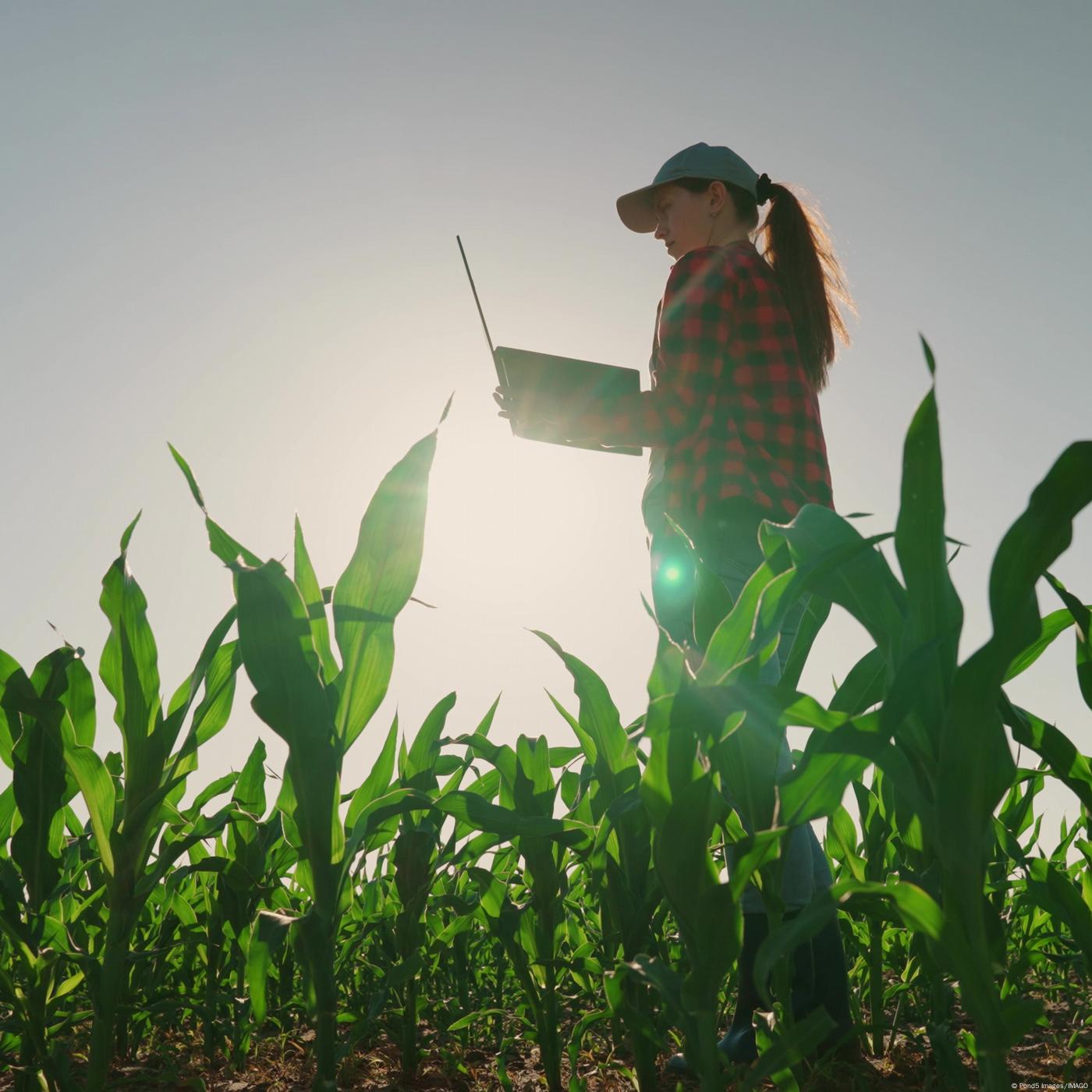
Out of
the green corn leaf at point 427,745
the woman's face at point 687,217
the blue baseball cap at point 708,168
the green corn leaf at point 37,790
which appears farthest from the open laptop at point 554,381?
the green corn leaf at point 37,790

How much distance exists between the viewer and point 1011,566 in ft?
2.34

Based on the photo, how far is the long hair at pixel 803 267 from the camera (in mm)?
2162

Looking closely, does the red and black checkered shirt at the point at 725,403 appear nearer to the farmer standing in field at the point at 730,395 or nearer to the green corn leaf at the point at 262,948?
the farmer standing in field at the point at 730,395

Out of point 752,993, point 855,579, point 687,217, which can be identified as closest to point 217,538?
point 855,579

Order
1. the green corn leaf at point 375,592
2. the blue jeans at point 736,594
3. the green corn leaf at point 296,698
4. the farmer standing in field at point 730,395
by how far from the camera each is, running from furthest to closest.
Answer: the farmer standing in field at point 730,395 → the blue jeans at point 736,594 → the green corn leaf at point 375,592 → the green corn leaf at point 296,698

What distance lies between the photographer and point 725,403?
6.23 feet

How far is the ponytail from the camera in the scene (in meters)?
2.16

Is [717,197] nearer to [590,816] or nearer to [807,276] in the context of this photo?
[807,276]

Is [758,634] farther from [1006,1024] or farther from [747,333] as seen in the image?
[747,333]

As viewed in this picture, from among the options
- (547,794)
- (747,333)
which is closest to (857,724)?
(547,794)

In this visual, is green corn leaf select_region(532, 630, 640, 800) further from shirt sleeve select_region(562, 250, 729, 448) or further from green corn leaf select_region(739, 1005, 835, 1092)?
shirt sleeve select_region(562, 250, 729, 448)

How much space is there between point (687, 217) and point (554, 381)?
1.85ft

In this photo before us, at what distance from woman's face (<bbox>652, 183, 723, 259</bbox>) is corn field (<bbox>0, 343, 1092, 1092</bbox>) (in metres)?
1.36

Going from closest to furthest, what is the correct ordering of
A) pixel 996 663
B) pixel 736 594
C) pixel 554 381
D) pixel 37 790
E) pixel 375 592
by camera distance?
pixel 996 663 → pixel 375 592 → pixel 37 790 → pixel 736 594 → pixel 554 381
